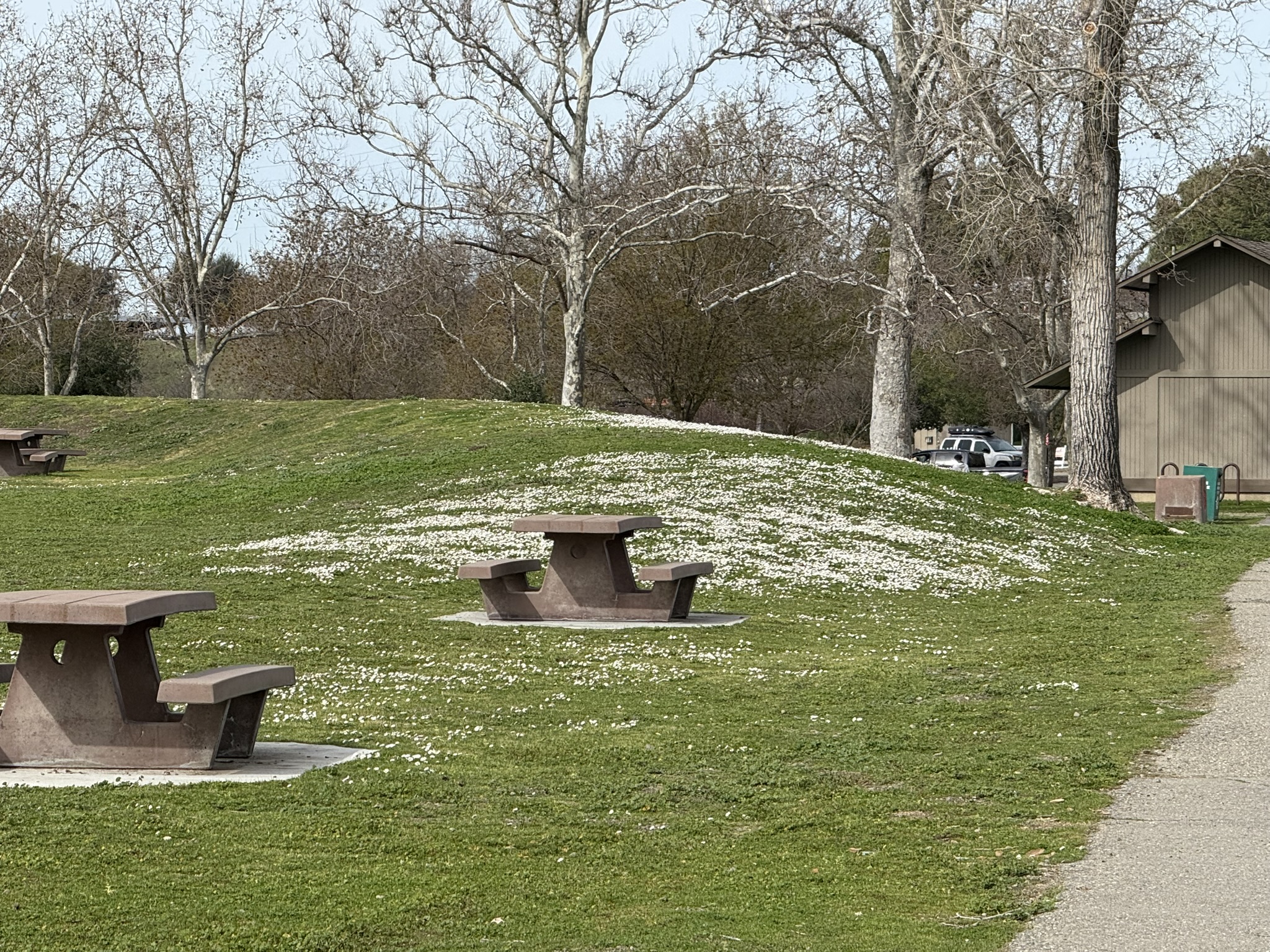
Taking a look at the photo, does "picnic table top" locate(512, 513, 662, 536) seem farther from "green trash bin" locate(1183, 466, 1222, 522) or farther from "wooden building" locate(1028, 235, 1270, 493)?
"wooden building" locate(1028, 235, 1270, 493)

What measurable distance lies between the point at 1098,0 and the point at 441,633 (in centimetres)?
1808

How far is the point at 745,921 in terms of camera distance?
5062 millimetres

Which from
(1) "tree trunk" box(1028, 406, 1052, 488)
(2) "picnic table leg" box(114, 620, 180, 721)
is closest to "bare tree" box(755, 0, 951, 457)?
(1) "tree trunk" box(1028, 406, 1052, 488)

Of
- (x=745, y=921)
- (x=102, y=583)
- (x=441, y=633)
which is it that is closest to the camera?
(x=745, y=921)

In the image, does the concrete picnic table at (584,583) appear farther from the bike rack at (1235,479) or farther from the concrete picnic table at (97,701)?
the bike rack at (1235,479)

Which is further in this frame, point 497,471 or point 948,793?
point 497,471

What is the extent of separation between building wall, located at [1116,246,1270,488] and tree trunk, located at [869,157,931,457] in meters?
10.6

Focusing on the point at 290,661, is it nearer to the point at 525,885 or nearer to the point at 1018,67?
the point at 525,885

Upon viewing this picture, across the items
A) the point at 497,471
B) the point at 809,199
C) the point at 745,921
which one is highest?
the point at 809,199

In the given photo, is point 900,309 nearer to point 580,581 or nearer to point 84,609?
point 580,581

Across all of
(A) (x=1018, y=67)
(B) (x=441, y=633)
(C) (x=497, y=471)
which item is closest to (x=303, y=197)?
(C) (x=497, y=471)

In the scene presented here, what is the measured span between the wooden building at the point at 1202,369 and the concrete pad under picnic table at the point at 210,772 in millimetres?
33958

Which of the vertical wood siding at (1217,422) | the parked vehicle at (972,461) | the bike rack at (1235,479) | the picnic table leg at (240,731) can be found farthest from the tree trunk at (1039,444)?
the picnic table leg at (240,731)

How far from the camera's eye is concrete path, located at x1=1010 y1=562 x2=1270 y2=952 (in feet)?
15.7
